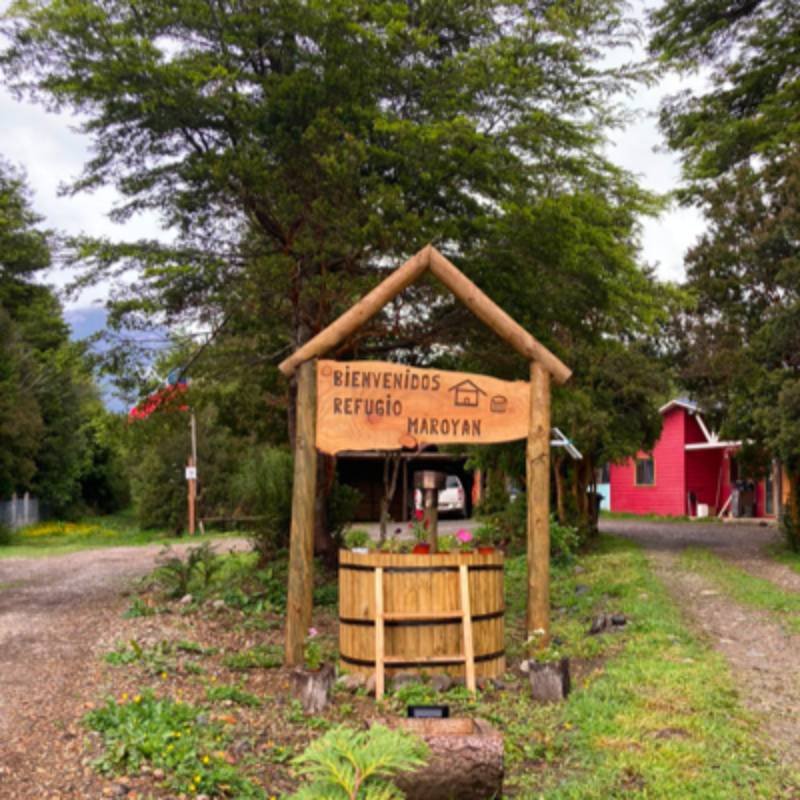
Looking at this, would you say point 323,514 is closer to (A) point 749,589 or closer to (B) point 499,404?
(B) point 499,404

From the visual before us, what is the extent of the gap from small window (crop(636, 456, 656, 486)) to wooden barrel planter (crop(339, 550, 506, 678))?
101 feet

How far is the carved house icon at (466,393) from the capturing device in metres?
8.34

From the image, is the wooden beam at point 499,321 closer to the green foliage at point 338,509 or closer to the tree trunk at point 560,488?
the green foliage at point 338,509

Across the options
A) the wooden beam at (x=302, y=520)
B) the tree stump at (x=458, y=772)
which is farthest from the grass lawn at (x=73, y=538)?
the tree stump at (x=458, y=772)

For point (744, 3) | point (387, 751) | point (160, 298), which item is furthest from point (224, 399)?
point (744, 3)

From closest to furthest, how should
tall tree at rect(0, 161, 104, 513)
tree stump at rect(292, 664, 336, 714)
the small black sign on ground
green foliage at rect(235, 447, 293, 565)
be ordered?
the small black sign on ground, tree stump at rect(292, 664, 336, 714), green foliage at rect(235, 447, 293, 565), tall tree at rect(0, 161, 104, 513)

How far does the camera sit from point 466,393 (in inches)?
329

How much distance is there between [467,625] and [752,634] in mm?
3954

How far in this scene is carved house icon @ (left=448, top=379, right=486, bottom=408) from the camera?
328 inches

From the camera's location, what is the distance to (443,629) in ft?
25.1

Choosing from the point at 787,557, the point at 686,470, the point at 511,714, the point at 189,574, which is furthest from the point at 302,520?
the point at 686,470

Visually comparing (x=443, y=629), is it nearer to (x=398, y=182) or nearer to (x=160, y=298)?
(x=398, y=182)

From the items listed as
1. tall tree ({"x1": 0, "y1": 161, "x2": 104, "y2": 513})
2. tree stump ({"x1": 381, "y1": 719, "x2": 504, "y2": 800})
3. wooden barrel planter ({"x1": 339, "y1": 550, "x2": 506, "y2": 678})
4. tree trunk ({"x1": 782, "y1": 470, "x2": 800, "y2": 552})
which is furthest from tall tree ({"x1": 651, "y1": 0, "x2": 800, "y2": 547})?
tall tree ({"x1": 0, "y1": 161, "x2": 104, "y2": 513})

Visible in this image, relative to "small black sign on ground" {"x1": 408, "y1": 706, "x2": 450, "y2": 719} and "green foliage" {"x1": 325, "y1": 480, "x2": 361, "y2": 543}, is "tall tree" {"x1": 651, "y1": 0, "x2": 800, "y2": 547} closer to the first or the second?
"green foliage" {"x1": 325, "y1": 480, "x2": 361, "y2": 543}
